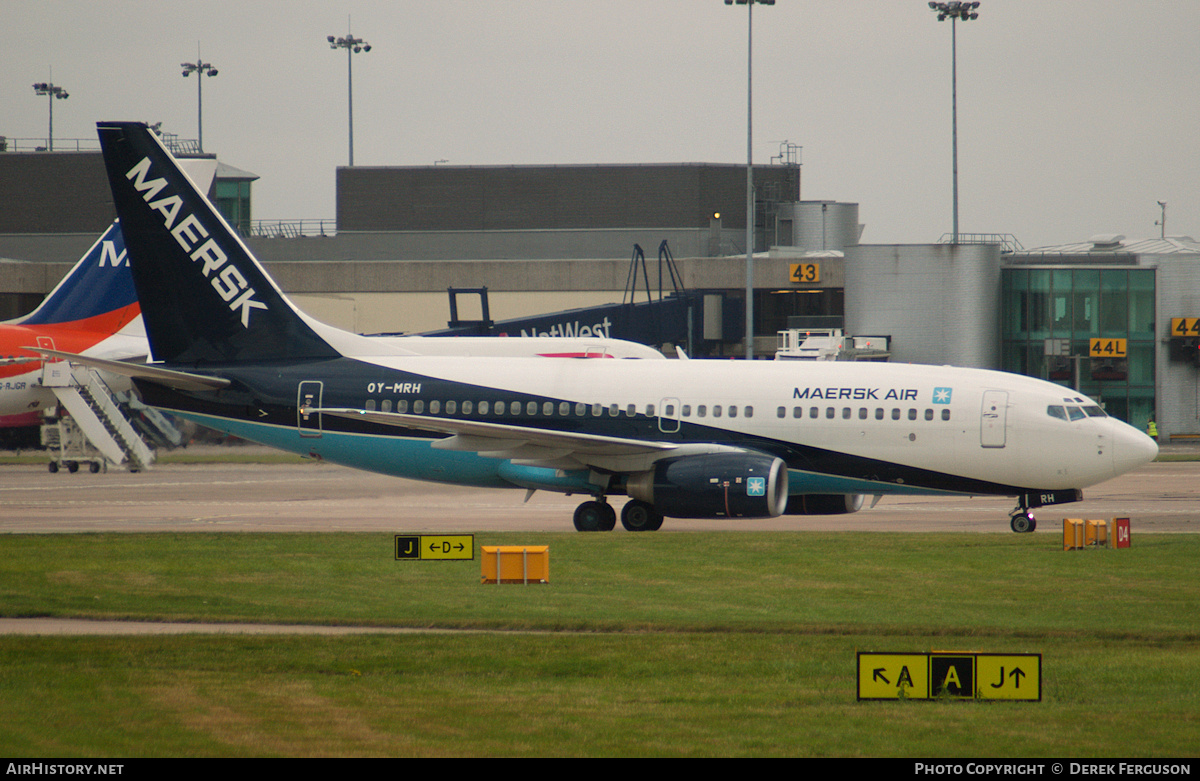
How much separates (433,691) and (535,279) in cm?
6571

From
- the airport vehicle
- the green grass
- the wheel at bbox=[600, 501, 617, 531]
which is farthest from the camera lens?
the airport vehicle

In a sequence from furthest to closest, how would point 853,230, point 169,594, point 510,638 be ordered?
point 853,230, point 169,594, point 510,638

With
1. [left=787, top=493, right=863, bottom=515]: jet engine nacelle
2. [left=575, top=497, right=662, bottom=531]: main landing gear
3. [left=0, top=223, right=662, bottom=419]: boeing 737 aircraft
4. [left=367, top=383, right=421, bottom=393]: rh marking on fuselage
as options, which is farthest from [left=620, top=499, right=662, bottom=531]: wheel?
[left=0, top=223, right=662, bottom=419]: boeing 737 aircraft

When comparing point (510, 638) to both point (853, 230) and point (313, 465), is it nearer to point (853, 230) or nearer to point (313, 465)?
point (313, 465)

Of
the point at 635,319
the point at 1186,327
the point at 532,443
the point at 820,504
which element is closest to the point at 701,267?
the point at 635,319

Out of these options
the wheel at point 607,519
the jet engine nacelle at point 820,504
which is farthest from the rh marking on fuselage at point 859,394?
the wheel at point 607,519

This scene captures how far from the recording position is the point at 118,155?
102ft

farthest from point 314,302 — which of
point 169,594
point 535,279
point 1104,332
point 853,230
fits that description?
point 169,594

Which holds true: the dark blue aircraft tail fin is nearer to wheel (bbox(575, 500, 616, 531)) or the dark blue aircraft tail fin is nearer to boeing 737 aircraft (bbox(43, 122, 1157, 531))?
boeing 737 aircraft (bbox(43, 122, 1157, 531))

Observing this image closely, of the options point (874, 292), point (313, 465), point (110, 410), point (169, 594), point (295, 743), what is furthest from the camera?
point (874, 292)

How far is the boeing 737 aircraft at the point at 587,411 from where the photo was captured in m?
29.3

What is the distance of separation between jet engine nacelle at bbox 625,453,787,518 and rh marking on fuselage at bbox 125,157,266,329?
434 inches

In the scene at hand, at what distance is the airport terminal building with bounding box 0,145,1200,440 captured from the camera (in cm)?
7231

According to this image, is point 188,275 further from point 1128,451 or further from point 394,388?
point 1128,451
